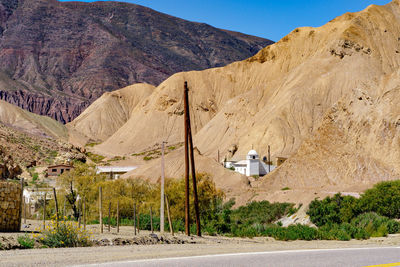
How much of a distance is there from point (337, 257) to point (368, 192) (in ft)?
69.7

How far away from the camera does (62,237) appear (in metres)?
14.4

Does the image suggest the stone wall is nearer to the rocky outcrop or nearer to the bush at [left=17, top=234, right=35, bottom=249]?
the bush at [left=17, top=234, right=35, bottom=249]

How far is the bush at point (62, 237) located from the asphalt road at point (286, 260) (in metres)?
4.25

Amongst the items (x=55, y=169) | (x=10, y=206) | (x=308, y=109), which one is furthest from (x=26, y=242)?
(x=308, y=109)

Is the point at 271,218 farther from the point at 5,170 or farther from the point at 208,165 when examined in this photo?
the point at 5,170

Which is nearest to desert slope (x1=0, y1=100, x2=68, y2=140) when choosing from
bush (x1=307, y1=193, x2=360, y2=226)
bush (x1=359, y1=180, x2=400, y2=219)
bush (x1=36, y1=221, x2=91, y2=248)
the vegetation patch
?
the vegetation patch

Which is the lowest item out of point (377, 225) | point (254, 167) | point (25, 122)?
point (377, 225)

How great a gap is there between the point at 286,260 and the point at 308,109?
83.1 m

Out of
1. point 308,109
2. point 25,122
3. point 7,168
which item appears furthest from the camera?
point 25,122

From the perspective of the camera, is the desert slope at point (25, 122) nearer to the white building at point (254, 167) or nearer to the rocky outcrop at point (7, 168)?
the rocky outcrop at point (7, 168)

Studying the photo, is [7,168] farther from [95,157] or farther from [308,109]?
[95,157]

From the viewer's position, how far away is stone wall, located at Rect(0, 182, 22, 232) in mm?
18086

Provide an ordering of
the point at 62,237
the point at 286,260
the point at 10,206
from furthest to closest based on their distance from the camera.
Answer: the point at 10,206
the point at 62,237
the point at 286,260

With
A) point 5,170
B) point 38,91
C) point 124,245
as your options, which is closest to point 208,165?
point 5,170
